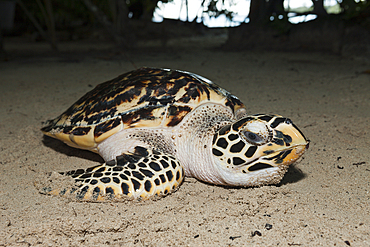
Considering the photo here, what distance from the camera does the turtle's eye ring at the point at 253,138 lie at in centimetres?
156

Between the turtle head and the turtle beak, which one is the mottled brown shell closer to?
the turtle head

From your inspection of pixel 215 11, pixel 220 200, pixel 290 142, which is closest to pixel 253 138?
pixel 290 142

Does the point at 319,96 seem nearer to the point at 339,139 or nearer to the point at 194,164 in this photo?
the point at 339,139

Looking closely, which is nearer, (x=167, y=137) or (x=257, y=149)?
(x=257, y=149)

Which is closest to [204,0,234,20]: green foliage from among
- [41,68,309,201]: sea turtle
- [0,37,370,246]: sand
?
[0,37,370,246]: sand

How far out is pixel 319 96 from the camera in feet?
12.3

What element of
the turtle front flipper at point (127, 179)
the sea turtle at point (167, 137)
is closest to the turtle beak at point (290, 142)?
the sea turtle at point (167, 137)

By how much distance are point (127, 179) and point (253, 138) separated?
2.42 ft

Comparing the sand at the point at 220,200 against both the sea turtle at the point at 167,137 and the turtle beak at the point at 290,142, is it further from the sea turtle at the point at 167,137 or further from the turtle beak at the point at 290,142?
the turtle beak at the point at 290,142

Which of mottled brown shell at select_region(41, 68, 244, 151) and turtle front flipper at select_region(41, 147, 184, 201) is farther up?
mottled brown shell at select_region(41, 68, 244, 151)

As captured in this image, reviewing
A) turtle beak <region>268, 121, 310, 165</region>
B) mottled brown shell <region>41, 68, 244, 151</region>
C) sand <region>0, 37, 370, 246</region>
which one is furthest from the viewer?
mottled brown shell <region>41, 68, 244, 151</region>

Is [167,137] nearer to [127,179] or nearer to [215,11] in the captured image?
[127,179]

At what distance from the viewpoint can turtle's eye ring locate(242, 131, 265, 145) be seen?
1.56 meters

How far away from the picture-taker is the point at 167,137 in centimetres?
199
